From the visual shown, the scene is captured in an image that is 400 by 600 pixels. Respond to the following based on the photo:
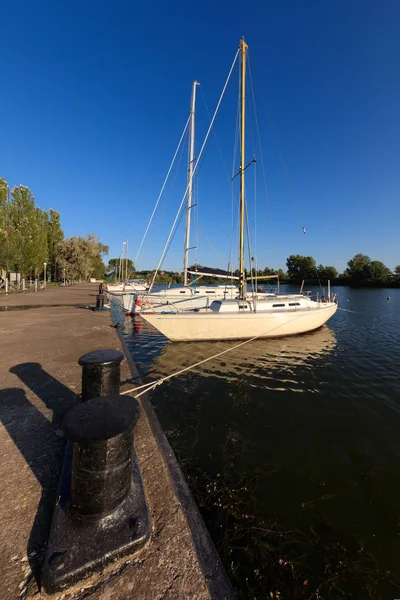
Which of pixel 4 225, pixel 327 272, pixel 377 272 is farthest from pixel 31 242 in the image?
pixel 327 272

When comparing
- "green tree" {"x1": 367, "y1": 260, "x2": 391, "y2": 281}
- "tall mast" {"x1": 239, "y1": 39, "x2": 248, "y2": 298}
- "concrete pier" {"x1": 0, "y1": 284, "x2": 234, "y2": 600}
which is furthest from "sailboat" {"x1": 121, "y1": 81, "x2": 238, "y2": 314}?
"green tree" {"x1": 367, "y1": 260, "x2": 391, "y2": 281}

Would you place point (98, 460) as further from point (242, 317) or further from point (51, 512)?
point (242, 317)

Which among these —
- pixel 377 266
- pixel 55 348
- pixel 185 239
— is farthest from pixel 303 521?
pixel 377 266

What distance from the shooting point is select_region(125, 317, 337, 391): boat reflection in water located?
797 centimetres

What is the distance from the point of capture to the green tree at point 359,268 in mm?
92875

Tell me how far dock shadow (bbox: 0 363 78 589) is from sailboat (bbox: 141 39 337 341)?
6.28 m

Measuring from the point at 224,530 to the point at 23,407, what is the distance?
3294mm

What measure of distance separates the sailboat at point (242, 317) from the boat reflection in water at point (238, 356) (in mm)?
467

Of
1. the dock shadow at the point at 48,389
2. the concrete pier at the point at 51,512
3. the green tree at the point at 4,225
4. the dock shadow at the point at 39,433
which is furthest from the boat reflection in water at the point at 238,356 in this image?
the green tree at the point at 4,225

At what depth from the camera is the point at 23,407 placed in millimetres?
3812

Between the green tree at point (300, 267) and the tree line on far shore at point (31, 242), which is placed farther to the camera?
the green tree at point (300, 267)

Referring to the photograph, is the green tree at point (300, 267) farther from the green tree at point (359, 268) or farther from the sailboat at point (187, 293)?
the sailboat at point (187, 293)

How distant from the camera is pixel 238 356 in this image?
9727 mm

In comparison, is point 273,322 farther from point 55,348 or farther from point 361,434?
point 55,348
